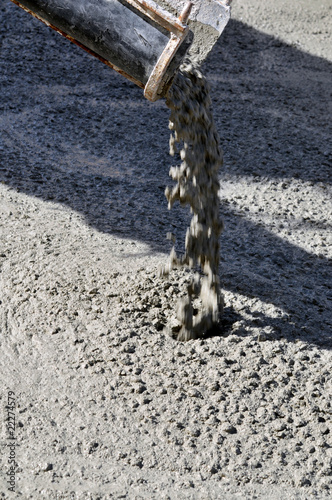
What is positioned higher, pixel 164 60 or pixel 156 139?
pixel 164 60

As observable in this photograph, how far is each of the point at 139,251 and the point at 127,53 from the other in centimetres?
145

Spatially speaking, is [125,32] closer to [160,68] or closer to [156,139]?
[160,68]

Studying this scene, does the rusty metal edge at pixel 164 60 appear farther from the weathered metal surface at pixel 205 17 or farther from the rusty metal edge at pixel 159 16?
the weathered metal surface at pixel 205 17

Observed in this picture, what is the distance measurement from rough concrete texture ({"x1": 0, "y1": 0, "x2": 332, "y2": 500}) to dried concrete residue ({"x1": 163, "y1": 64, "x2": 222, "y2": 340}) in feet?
0.44

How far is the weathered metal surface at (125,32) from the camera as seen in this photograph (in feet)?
6.96

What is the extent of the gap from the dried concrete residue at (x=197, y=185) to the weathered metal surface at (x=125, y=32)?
331 mm

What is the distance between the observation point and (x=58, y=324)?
113 inches

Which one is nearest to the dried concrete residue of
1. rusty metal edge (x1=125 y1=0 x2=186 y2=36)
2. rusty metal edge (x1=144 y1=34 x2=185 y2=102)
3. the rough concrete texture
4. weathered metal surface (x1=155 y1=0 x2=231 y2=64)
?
the rough concrete texture

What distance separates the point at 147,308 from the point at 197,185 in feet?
2.21

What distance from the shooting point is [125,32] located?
2.17 meters

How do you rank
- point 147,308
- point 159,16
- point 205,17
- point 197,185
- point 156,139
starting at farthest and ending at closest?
point 156,139 → point 205,17 → point 147,308 → point 197,185 → point 159,16

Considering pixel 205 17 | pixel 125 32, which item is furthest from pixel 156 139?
pixel 125 32

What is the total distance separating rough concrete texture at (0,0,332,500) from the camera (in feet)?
7.51

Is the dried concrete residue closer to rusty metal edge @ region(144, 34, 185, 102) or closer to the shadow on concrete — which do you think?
the shadow on concrete
